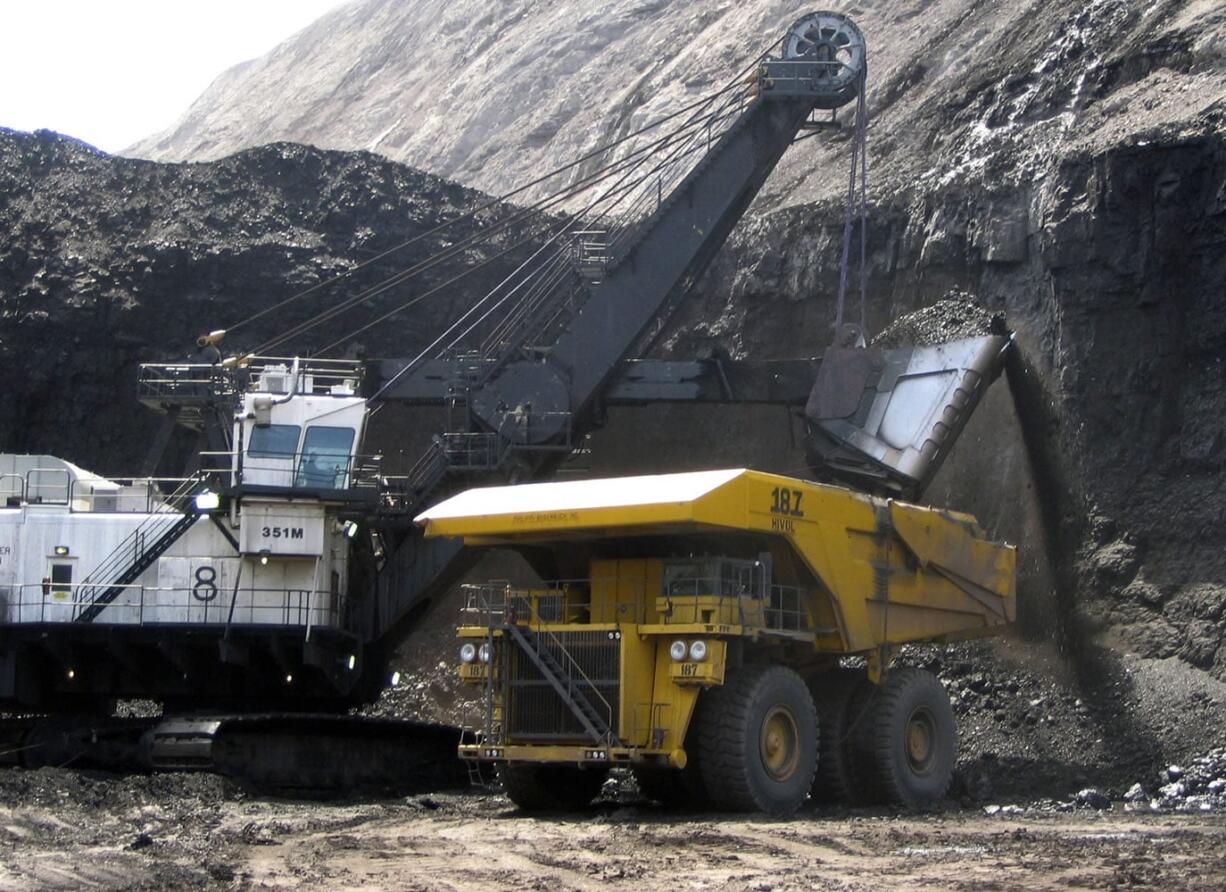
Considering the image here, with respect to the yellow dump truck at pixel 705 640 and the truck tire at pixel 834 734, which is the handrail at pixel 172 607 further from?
the truck tire at pixel 834 734

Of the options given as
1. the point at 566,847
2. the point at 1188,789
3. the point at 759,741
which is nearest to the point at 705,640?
the point at 759,741

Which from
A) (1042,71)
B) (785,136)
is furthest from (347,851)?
(1042,71)

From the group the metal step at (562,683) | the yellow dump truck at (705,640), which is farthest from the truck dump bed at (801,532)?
the metal step at (562,683)

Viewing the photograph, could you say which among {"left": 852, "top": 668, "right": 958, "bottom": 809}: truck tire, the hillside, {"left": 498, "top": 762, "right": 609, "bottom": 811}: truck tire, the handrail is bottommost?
{"left": 498, "top": 762, "right": 609, "bottom": 811}: truck tire

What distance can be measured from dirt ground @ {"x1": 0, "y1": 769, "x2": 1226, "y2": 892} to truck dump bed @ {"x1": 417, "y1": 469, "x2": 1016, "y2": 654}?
71.9 inches

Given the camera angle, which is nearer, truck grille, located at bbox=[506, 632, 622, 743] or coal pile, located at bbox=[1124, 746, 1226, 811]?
truck grille, located at bbox=[506, 632, 622, 743]

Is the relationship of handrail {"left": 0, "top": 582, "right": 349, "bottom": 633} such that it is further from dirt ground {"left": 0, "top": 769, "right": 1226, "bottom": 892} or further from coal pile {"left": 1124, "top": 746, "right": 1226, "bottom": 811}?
coal pile {"left": 1124, "top": 746, "right": 1226, "bottom": 811}

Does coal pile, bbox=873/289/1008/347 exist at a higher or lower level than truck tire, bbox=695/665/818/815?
higher

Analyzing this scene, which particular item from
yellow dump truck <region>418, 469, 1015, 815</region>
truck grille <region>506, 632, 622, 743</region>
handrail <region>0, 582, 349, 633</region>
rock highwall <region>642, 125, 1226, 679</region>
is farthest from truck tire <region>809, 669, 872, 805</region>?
handrail <region>0, 582, 349, 633</region>

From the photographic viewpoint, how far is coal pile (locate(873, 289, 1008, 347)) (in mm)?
23391

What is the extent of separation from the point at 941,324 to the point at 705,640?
37.1ft

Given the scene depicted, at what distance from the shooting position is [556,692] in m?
14.2

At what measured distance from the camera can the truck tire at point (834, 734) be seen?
1552cm

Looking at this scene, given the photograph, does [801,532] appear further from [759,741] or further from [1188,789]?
[1188,789]
